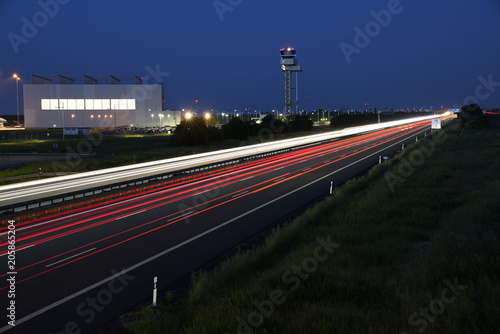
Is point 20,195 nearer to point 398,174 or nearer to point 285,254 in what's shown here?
point 285,254

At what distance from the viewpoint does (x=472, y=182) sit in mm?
24938

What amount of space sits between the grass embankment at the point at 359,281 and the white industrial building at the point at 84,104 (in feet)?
314

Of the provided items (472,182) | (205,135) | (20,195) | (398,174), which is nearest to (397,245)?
(472,182)

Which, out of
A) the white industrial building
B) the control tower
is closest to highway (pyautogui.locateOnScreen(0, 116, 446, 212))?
the white industrial building

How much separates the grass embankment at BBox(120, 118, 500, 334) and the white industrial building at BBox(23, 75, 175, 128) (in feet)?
314

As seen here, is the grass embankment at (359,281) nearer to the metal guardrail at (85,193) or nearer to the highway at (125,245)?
the highway at (125,245)

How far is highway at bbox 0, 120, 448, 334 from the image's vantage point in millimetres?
10055

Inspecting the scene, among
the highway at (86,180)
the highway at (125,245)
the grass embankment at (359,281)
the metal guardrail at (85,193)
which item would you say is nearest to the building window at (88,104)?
the highway at (86,180)

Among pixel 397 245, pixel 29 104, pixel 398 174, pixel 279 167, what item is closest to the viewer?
pixel 397 245

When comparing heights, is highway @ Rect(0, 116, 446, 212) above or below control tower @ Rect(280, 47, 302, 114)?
below

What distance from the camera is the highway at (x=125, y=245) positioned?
33.0 ft

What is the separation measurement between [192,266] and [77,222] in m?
7.98

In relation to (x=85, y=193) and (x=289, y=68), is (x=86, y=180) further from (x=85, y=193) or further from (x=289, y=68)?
(x=289, y=68)

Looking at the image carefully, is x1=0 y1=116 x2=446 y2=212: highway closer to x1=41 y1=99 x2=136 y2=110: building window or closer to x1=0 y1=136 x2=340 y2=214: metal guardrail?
x1=0 y1=136 x2=340 y2=214: metal guardrail
